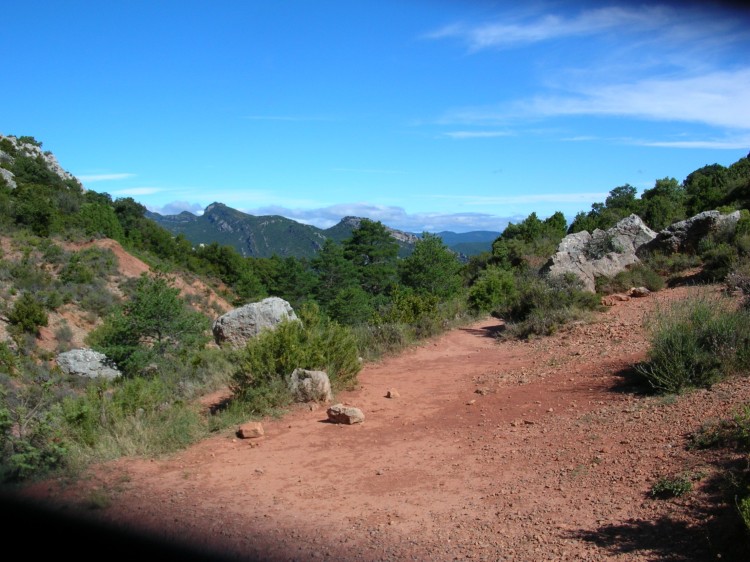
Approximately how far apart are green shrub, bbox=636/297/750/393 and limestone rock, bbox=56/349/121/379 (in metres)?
17.6

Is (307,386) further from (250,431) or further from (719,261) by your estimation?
(719,261)

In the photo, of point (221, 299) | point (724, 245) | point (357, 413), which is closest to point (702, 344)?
point (357, 413)

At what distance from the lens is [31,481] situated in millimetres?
5879

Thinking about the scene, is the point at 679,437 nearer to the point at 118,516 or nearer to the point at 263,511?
→ the point at 263,511

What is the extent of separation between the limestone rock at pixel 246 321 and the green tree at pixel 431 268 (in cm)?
1139

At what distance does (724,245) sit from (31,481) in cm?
1652

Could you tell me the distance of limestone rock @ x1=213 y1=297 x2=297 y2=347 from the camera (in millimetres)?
13125

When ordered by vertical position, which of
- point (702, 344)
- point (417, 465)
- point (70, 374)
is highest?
point (702, 344)

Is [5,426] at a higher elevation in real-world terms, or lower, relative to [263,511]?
higher

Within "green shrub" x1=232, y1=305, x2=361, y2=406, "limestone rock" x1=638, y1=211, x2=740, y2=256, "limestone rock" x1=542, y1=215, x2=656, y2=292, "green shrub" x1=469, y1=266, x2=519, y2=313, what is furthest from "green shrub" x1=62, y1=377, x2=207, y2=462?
"limestone rock" x1=638, y1=211, x2=740, y2=256

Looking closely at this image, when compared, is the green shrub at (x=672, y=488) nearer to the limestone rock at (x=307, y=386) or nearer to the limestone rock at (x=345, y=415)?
the limestone rock at (x=345, y=415)

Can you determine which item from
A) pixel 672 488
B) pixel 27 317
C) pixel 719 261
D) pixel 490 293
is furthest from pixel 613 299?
pixel 27 317

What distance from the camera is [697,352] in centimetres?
739

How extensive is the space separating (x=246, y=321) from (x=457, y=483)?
8.33 m
